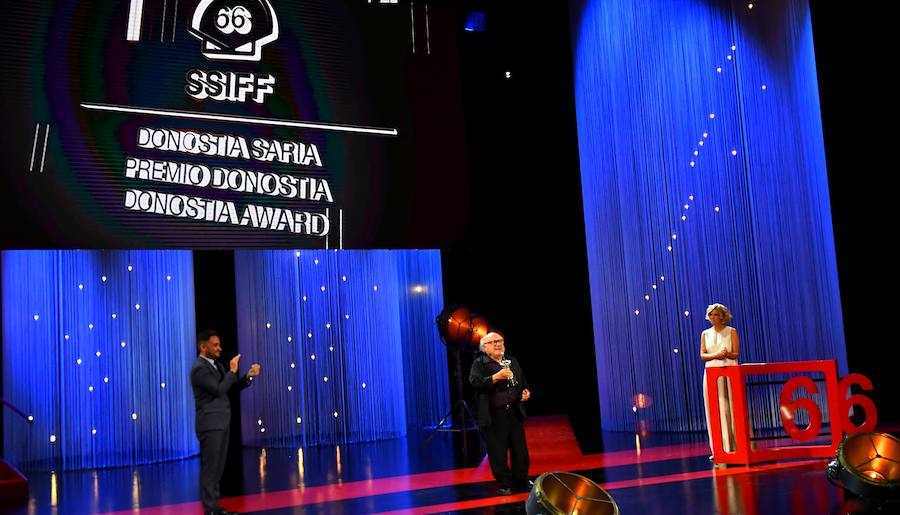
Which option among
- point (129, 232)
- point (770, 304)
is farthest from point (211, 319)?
point (770, 304)

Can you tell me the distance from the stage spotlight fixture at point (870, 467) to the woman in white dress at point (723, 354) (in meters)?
1.64

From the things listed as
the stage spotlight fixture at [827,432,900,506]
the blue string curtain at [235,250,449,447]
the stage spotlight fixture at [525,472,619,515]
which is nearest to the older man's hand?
the stage spotlight fixture at [525,472,619,515]

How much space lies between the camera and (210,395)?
18.8 feet

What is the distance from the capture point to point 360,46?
9438mm

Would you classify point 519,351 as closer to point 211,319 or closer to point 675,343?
point 675,343

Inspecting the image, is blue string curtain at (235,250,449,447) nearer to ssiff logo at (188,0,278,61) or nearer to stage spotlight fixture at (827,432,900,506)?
ssiff logo at (188,0,278,61)

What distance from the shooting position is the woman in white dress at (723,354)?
6.89 m

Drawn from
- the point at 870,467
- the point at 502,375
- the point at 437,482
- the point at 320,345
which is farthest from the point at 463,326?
the point at 870,467

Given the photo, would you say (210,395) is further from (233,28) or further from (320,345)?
(233,28)

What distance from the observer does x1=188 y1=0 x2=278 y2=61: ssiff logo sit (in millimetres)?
8867

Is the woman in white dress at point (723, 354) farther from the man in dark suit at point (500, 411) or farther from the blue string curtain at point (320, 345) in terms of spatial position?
the blue string curtain at point (320, 345)

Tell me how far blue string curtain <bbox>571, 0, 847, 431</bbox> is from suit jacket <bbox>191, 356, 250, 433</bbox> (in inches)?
198

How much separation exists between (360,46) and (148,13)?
211cm

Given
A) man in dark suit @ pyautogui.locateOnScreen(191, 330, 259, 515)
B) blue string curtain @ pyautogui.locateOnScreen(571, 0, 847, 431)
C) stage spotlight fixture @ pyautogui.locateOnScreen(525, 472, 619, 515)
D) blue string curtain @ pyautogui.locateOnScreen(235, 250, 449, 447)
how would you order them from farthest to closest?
blue string curtain @ pyautogui.locateOnScreen(235, 250, 449, 447)
blue string curtain @ pyautogui.locateOnScreen(571, 0, 847, 431)
man in dark suit @ pyautogui.locateOnScreen(191, 330, 259, 515)
stage spotlight fixture @ pyautogui.locateOnScreen(525, 472, 619, 515)
